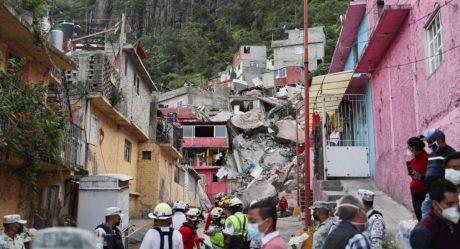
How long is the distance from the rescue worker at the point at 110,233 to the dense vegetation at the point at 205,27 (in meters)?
65.0

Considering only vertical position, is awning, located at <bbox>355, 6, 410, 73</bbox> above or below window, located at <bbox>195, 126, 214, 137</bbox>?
below

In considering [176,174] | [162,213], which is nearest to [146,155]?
[176,174]

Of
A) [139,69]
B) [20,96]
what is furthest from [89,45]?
[20,96]

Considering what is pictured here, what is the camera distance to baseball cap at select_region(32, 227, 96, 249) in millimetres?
1738

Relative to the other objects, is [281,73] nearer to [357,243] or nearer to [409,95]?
[409,95]

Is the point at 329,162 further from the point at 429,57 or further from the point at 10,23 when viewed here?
the point at 10,23

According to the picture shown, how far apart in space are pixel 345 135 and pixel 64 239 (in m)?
19.3

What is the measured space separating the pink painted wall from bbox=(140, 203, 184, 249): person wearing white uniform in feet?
18.7

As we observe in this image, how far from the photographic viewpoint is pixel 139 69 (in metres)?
22.8

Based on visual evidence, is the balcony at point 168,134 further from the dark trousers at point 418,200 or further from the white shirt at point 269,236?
the white shirt at point 269,236

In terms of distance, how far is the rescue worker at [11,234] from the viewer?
6.61 metres

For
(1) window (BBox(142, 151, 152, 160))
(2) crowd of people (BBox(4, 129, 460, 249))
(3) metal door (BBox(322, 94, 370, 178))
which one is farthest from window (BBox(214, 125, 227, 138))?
(2) crowd of people (BBox(4, 129, 460, 249))

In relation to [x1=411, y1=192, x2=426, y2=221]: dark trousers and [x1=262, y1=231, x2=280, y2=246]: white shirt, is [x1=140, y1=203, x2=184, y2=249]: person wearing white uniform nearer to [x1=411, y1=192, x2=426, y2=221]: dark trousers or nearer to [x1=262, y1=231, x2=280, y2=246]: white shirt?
[x1=262, y1=231, x2=280, y2=246]: white shirt

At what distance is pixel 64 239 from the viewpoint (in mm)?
1752
